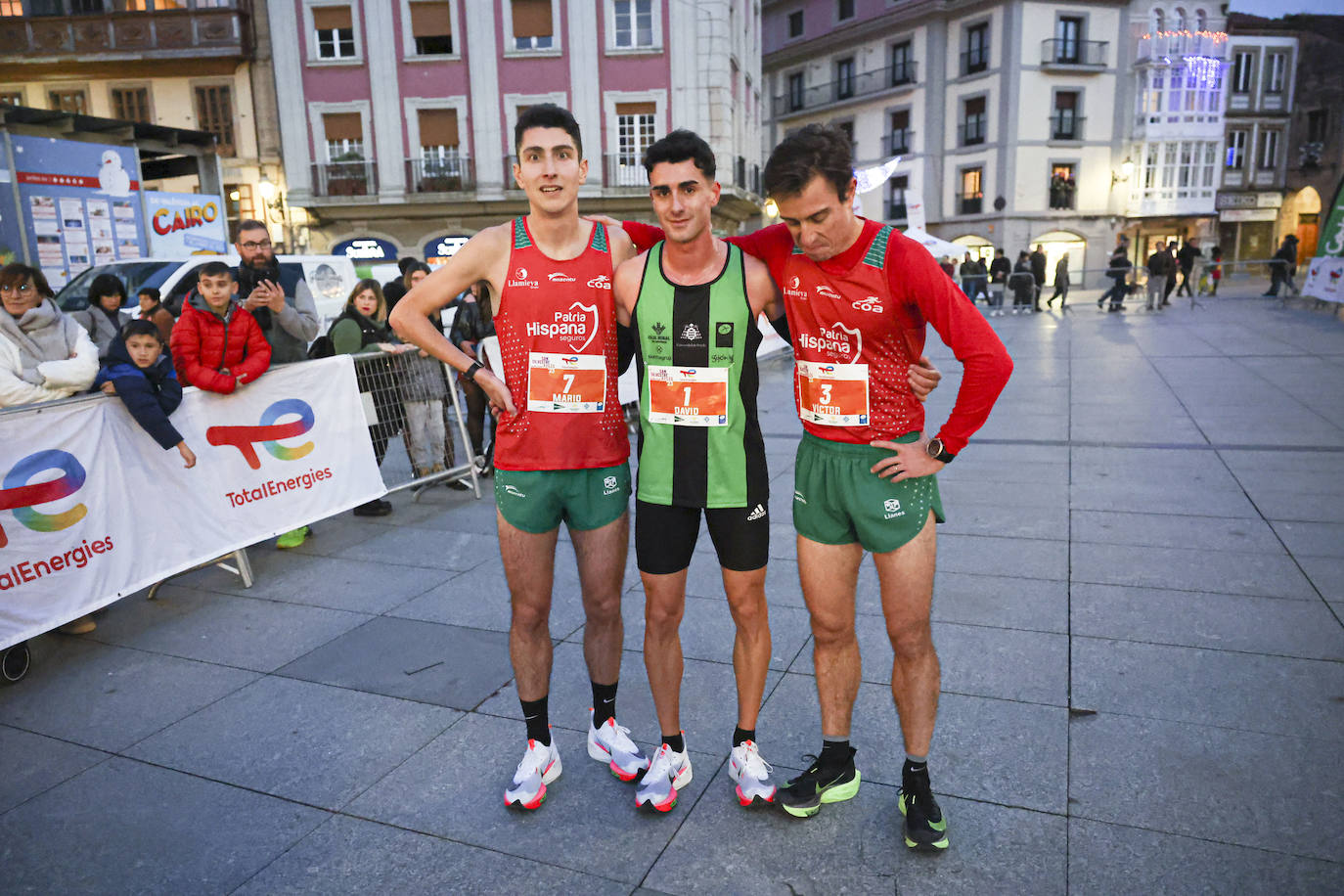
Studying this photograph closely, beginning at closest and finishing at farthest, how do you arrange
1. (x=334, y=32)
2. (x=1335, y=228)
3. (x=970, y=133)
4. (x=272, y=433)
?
(x=272, y=433) < (x=1335, y=228) < (x=334, y=32) < (x=970, y=133)

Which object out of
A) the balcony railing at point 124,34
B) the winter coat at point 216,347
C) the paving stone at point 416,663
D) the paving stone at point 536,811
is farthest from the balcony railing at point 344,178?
the paving stone at point 536,811

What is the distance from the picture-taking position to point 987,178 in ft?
126

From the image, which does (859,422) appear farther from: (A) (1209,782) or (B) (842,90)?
(B) (842,90)

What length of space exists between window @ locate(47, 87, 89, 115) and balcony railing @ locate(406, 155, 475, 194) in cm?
1058

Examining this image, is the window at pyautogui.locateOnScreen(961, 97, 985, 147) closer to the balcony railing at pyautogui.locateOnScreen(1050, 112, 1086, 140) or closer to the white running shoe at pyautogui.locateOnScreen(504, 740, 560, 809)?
the balcony railing at pyautogui.locateOnScreen(1050, 112, 1086, 140)

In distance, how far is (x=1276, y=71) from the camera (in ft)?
144

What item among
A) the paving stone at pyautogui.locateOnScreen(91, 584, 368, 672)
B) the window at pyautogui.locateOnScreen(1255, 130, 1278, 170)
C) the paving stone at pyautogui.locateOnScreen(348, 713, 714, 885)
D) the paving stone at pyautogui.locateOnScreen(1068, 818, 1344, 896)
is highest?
the window at pyautogui.locateOnScreen(1255, 130, 1278, 170)

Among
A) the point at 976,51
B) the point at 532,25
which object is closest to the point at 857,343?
the point at 532,25

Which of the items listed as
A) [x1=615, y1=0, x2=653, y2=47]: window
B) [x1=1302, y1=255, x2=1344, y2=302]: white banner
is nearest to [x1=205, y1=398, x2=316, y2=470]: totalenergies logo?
[x1=1302, y1=255, x2=1344, y2=302]: white banner

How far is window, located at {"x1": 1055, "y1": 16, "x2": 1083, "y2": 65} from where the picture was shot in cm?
3744

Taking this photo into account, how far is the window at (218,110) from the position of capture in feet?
90.0

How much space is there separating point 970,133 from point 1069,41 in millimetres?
5362

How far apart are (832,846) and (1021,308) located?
23.8 meters

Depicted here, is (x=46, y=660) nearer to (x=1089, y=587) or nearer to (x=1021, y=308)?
(x=1089, y=587)
